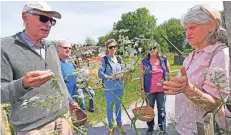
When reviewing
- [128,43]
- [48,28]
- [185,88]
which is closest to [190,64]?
[185,88]

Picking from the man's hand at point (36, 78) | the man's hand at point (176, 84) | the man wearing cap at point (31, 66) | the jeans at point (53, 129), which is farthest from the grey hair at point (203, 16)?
the jeans at point (53, 129)

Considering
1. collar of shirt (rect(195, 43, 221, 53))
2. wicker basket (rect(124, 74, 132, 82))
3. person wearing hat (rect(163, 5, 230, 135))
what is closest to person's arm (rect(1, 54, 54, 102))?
wicker basket (rect(124, 74, 132, 82))

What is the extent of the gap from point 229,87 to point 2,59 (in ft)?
4.72

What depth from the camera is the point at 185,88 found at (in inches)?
64.0

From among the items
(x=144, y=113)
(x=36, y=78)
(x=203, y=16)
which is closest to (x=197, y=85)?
(x=203, y=16)

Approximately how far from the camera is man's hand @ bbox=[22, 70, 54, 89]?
1.79 metres

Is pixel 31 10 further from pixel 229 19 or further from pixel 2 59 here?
pixel 229 19

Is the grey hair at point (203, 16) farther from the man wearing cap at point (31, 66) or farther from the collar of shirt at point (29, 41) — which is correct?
the collar of shirt at point (29, 41)

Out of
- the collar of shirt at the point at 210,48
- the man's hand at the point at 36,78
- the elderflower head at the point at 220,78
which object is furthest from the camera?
the collar of shirt at the point at 210,48

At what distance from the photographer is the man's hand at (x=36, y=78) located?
1789mm

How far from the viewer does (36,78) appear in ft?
6.21

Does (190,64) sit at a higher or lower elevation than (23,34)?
lower

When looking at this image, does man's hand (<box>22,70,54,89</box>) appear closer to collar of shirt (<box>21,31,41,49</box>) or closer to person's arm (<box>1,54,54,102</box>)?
person's arm (<box>1,54,54,102</box>)

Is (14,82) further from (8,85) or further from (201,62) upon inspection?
(201,62)
